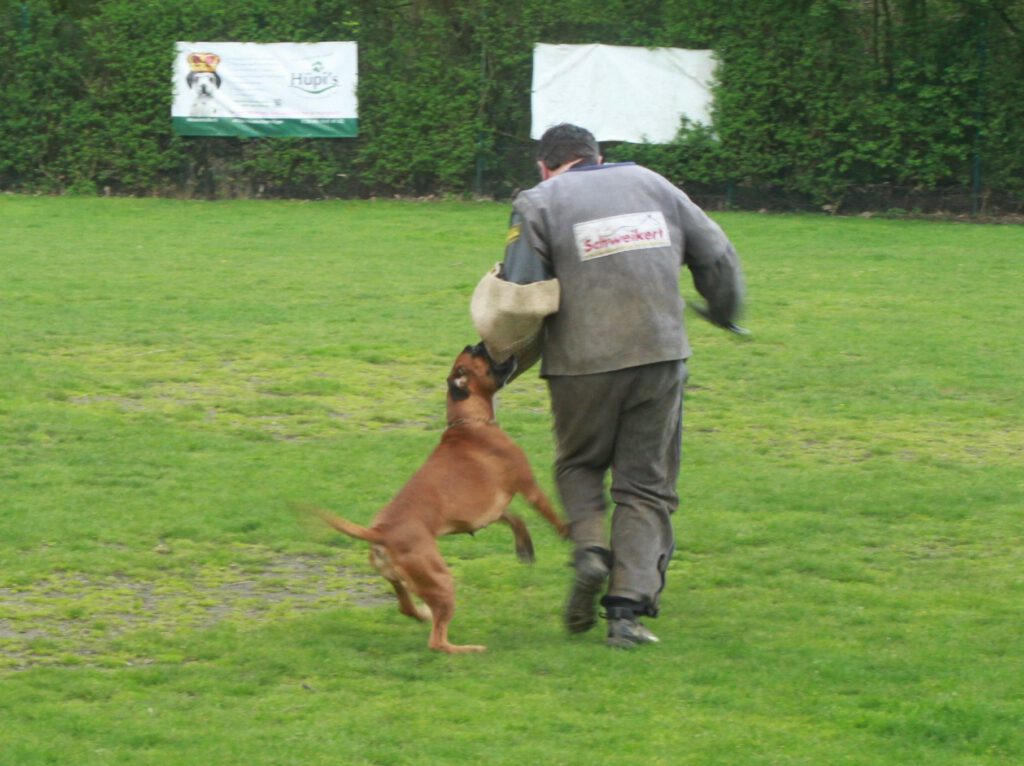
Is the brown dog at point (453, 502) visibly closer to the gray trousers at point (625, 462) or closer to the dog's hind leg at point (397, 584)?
the dog's hind leg at point (397, 584)

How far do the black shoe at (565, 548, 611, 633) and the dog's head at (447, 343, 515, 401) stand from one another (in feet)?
2.60

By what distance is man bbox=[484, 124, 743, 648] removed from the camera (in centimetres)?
524

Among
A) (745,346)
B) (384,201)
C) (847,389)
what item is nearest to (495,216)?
(384,201)

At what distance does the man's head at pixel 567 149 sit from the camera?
5.50m

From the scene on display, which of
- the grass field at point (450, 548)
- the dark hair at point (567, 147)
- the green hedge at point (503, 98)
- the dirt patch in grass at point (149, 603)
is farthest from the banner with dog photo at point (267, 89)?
the dark hair at point (567, 147)

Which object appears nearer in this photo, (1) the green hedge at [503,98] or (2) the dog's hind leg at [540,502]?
(2) the dog's hind leg at [540,502]

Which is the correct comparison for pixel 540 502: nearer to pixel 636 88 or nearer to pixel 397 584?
pixel 397 584

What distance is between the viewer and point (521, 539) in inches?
232

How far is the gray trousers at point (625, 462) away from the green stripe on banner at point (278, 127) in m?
16.0

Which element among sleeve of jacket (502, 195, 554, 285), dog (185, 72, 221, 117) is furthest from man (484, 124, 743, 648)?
dog (185, 72, 221, 117)

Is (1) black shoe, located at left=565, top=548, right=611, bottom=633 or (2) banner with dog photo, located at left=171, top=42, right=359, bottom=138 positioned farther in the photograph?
(2) banner with dog photo, located at left=171, top=42, right=359, bottom=138

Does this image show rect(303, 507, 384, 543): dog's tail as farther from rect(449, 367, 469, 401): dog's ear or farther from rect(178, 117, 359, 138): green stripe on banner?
rect(178, 117, 359, 138): green stripe on banner

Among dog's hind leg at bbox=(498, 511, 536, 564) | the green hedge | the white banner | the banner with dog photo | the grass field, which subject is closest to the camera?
the grass field

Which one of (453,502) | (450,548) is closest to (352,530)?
(453,502)
